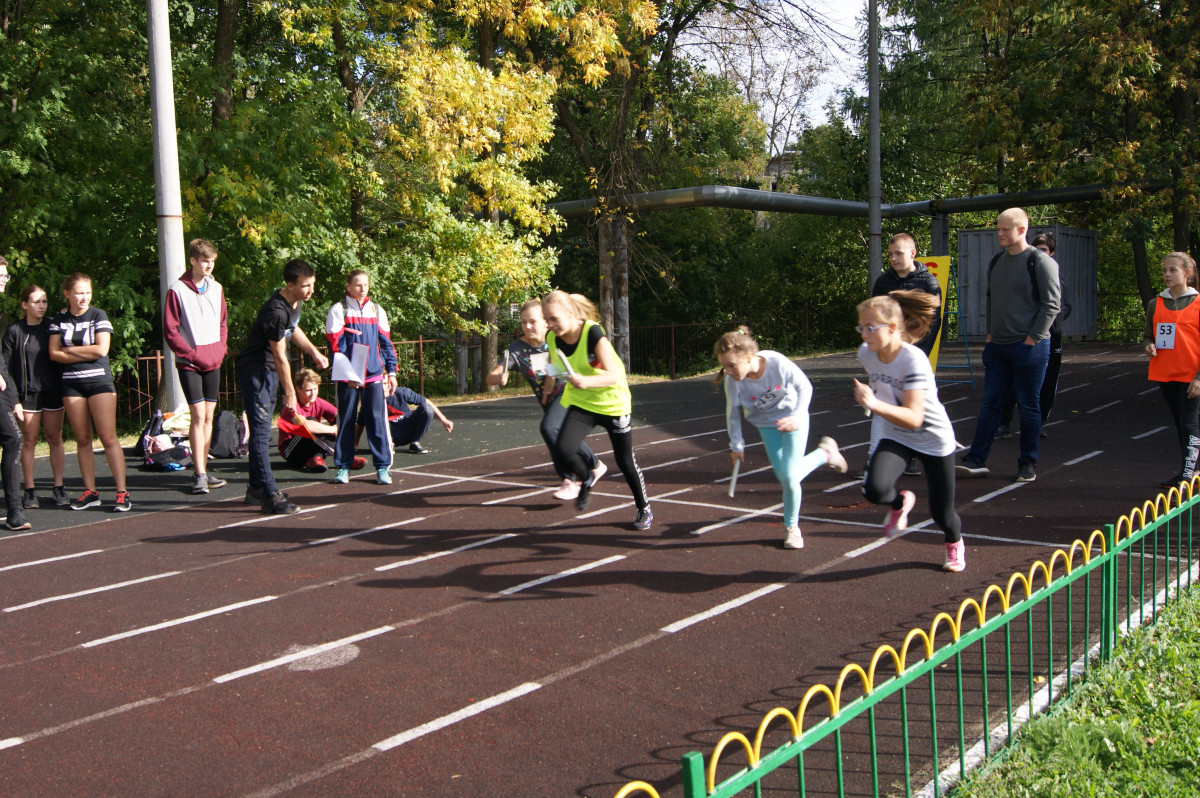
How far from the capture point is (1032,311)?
8211 millimetres

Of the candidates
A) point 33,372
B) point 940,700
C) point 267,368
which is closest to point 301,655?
point 940,700

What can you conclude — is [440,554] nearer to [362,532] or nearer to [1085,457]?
[362,532]

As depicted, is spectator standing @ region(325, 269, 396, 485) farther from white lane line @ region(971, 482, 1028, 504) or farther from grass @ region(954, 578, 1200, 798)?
grass @ region(954, 578, 1200, 798)

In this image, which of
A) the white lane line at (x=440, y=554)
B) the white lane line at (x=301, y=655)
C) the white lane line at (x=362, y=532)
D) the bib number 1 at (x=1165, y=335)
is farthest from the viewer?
the bib number 1 at (x=1165, y=335)

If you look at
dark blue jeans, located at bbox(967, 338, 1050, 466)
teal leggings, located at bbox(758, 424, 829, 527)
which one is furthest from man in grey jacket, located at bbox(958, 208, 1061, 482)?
teal leggings, located at bbox(758, 424, 829, 527)

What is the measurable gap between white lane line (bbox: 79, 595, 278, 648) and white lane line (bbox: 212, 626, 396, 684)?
90 cm

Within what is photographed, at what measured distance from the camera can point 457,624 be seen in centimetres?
514

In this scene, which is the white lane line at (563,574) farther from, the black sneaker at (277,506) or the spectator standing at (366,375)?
the spectator standing at (366,375)

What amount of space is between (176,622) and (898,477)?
13.0 ft

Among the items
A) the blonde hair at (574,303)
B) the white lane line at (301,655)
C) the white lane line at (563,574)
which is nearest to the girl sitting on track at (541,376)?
the blonde hair at (574,303)

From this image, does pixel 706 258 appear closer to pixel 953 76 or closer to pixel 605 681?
pixel 953 76

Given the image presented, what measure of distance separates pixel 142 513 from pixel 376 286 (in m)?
9.17

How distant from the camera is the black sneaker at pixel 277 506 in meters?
7.93

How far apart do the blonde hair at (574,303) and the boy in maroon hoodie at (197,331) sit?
3.07 metres
